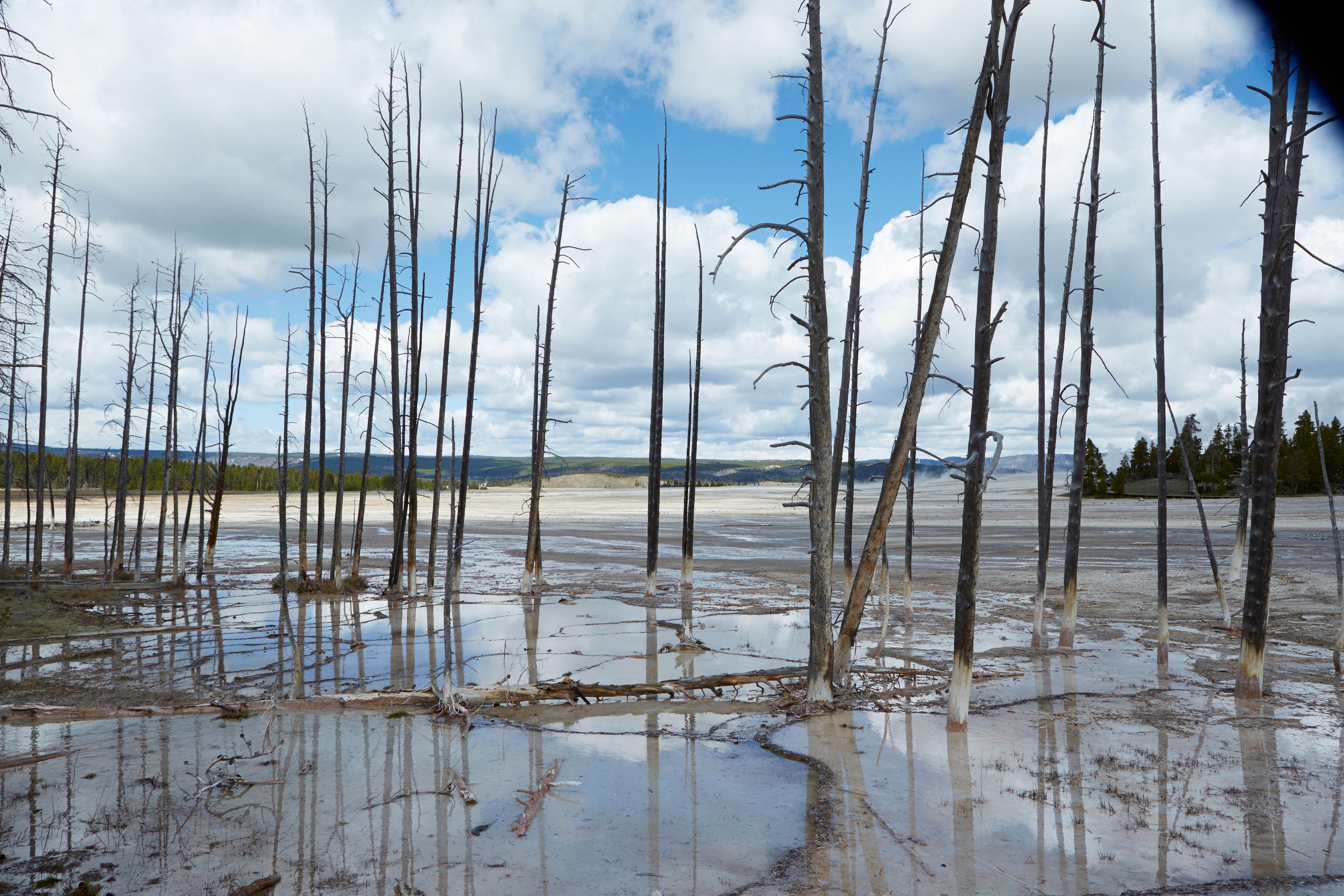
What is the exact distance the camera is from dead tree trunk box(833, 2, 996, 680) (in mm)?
8656

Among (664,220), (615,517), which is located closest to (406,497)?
(664,220)

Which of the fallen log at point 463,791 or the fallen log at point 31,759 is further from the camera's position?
the fallen log at point 31,759

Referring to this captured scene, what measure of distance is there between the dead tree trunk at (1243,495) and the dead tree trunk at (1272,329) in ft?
22.1

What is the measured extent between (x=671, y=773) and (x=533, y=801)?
1481mm

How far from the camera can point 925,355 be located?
9.11 meters

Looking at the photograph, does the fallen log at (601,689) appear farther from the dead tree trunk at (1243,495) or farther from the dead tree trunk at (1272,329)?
the dead tree trunk at (1243,495)

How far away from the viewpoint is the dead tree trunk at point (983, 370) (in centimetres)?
829

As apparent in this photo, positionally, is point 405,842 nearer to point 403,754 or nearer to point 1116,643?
point 403,754

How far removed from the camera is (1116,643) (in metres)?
13.8

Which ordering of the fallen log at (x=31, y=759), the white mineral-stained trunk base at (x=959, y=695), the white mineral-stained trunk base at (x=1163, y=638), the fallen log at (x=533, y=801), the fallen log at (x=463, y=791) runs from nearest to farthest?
the fallen log at (x=533, y=801) < the fallen log at (x=463, y=791) < the fallen log at (x=31, y=759) < the white mineral-stained trunk base at (x=959, y=695) < the white mineral-stained trunk base at (x=1163, y=638)

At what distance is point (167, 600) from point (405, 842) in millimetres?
18314

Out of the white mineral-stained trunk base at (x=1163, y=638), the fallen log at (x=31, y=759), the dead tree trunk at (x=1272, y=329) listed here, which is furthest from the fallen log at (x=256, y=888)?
the white mineral-stained trunk base at (x=1163, y=638)

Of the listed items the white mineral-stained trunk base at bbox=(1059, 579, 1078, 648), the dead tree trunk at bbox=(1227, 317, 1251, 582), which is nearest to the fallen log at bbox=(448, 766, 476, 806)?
the white mineral-stained trunk base at bbox=(1059, 579, 1078, 648)

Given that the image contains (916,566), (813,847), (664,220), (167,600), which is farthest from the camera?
(916,566)
